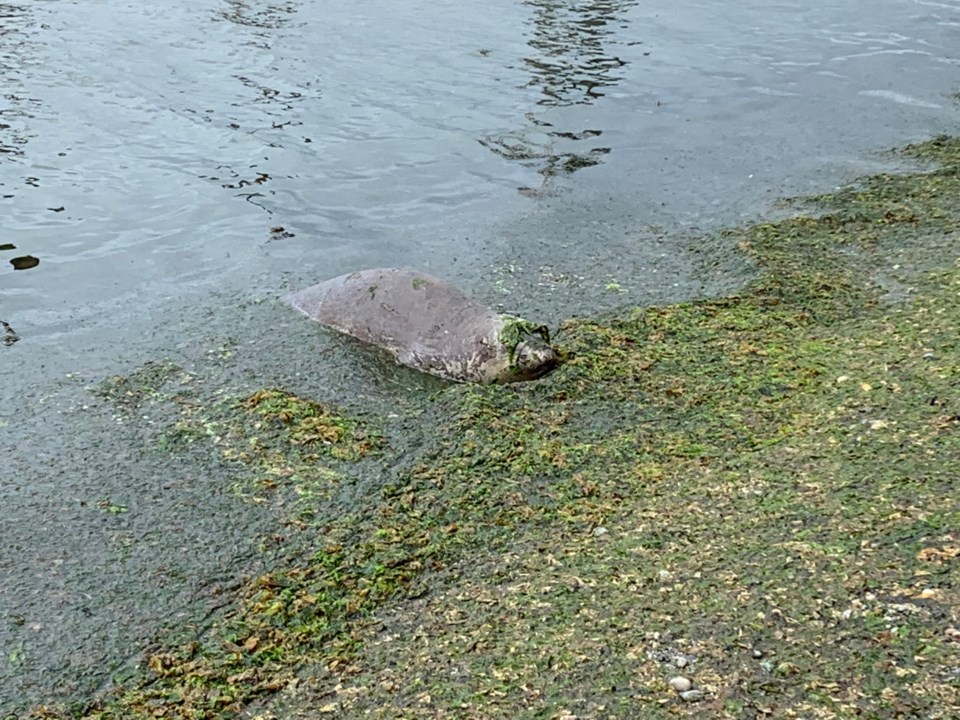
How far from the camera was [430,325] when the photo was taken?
5863 mm

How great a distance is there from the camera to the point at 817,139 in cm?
951

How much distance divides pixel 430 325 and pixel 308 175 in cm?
327

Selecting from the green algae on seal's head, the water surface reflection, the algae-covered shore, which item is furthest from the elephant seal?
the water surface reflection

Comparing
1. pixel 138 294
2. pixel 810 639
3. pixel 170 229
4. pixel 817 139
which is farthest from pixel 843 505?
pixel 817 139

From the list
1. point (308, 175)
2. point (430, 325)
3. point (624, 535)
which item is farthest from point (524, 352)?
point (308, 175)

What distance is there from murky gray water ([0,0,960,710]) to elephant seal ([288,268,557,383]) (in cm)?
26

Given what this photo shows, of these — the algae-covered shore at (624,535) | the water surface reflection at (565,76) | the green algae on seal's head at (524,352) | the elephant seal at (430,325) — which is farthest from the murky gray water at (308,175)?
the green algae on seal's head at (524,352)

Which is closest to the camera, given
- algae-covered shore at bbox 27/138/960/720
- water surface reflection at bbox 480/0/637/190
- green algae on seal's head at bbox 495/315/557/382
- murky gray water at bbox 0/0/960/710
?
algae-covered shore at bbox 27/138/960/720

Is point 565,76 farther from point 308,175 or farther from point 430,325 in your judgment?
point 430,325

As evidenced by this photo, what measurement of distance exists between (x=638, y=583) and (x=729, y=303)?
9.81 ft

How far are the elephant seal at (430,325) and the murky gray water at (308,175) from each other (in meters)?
0.26

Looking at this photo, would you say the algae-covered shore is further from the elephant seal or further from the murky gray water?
the murky gray water

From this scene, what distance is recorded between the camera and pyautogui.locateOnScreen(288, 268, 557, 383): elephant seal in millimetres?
5402

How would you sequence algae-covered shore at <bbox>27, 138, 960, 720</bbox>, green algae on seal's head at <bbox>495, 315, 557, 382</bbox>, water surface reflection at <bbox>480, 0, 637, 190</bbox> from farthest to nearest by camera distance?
water surface reflection at <bbox>480, 0, 637, 190</bbox>, green algae on seal's head at <bbox>495, 315, 557, 382</bbox>, algae-covered shore at <bbox>27, 138, 960, 720</bbox>
